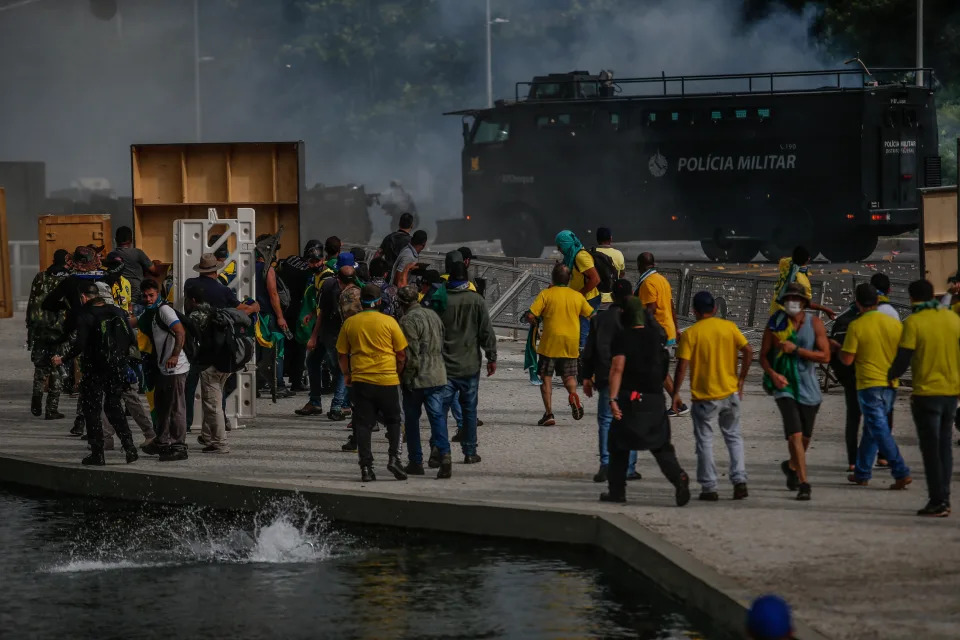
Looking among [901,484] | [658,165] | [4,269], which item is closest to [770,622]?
[901,484]

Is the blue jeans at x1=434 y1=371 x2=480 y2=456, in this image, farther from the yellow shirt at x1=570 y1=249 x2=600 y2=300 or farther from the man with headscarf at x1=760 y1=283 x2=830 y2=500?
the yellow shirt at x1=570 y1=249 x2=600 y2=300

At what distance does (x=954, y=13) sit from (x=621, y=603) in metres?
42.0

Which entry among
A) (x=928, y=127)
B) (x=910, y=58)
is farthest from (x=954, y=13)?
(x=928, y=127)

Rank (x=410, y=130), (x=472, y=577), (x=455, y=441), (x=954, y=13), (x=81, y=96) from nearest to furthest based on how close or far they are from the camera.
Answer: (x=472, y=577), (x=455, y=441), (x=954, y=13), (x=81, y=96), (x=410, y=130)

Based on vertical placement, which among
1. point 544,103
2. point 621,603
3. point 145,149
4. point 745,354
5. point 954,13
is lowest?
point 621,603

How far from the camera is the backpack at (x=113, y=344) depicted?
1327 cm

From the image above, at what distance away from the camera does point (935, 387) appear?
10547mm

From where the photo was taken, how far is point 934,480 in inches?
416

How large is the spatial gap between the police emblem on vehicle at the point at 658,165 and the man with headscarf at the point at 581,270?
20758 mm

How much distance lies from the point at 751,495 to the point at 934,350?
174 cm

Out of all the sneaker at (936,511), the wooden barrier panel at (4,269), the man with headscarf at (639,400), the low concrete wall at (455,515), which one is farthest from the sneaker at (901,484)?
the wooden barrier panel at (4,269)

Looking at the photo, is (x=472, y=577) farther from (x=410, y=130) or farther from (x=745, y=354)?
(x=410, y=130)

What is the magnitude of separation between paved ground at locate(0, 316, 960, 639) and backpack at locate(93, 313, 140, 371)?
86cm

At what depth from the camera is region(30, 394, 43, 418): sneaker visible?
16.9 meters
